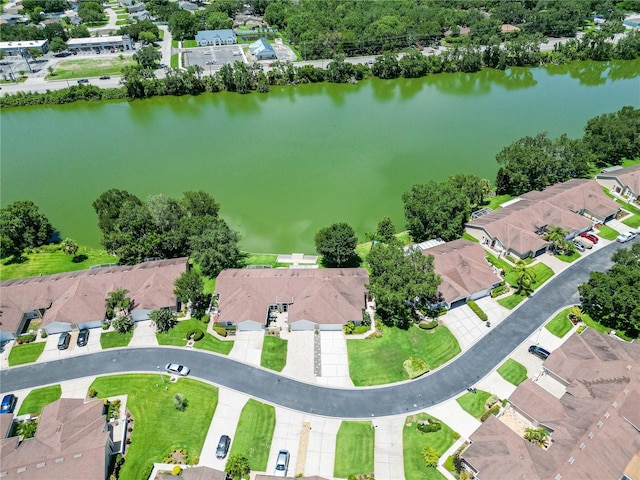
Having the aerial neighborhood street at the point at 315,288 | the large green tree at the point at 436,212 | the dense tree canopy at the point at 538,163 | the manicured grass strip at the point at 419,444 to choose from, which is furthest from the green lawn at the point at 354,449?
the dense tree canopy at the point at 538,163

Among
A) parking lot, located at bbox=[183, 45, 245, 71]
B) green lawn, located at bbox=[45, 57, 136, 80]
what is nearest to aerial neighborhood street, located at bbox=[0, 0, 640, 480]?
green lawn, located at bbox=[45, 57, 136, 80]

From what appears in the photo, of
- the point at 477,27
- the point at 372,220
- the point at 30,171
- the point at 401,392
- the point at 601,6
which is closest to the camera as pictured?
the point at 401,392

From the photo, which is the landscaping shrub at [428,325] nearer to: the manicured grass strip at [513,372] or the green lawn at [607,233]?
the manicured grass strip at [513,372]

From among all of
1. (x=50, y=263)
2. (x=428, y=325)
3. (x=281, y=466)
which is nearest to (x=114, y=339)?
(x=50, y=263)

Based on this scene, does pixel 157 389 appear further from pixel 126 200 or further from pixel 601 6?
pixel 601 6

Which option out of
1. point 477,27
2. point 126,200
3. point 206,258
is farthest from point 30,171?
point 477,27

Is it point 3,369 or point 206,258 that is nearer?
point 3,369
